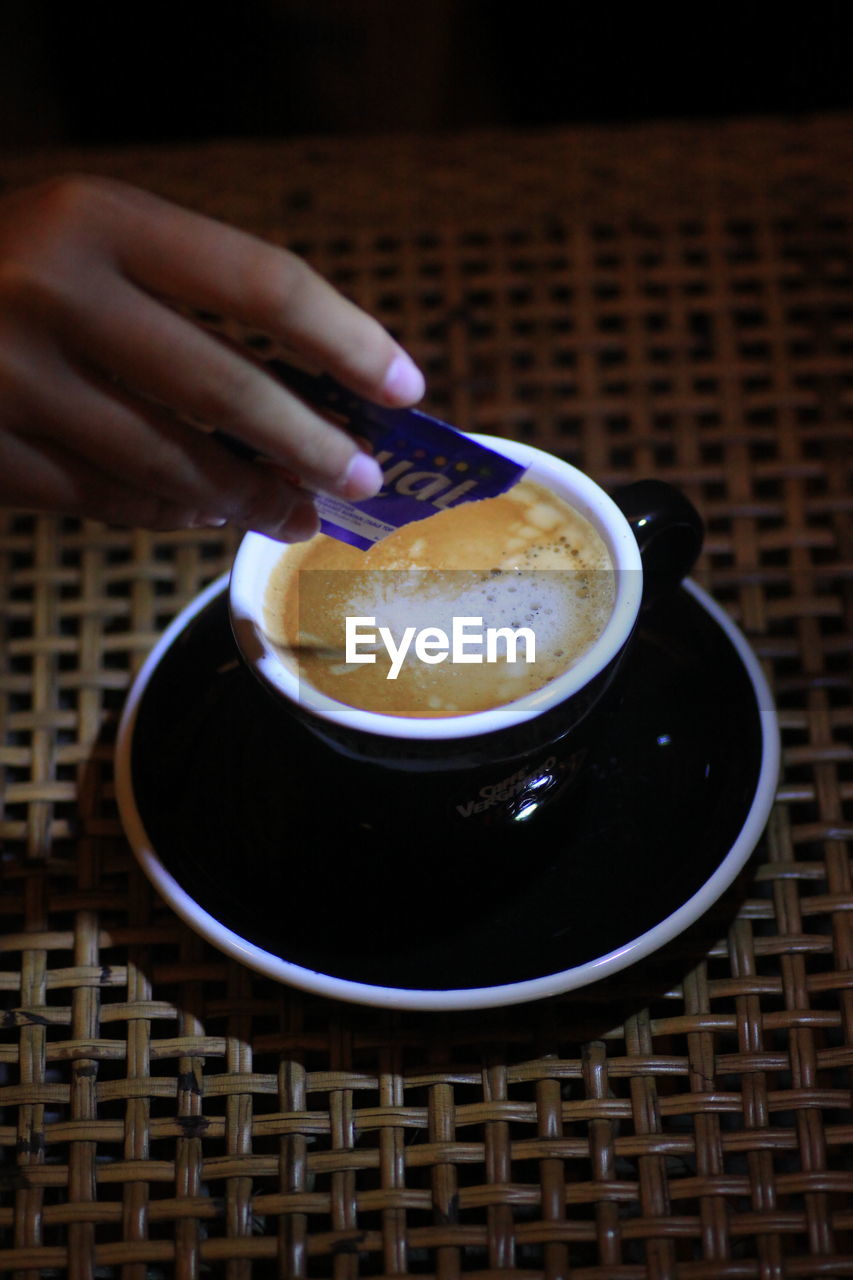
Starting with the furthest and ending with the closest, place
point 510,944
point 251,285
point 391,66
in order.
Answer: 1. point 391,66
2. point 510,944
3. point 251,285

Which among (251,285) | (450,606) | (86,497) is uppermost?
(251,285)

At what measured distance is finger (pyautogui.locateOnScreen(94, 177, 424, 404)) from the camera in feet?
1.46

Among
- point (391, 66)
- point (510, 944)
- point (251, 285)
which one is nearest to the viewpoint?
point (251, 285)

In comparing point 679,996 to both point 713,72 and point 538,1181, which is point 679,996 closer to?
point 538,1181

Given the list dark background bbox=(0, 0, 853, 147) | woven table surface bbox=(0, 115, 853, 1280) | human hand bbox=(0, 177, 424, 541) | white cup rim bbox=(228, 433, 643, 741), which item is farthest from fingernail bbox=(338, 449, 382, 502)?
dark background bbox=(0, 0, 853, 147)

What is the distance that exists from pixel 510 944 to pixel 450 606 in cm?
20

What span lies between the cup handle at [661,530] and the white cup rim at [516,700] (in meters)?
0.01

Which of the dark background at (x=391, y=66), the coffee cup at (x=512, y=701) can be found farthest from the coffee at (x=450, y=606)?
the dark background at (x=391, y=66)

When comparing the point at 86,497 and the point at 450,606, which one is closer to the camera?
the point at 86,497

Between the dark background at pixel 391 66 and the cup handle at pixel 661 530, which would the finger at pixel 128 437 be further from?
the dark background at pixel 391 66

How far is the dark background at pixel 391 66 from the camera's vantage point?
158 cm

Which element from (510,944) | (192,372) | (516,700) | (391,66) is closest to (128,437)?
(192,372)

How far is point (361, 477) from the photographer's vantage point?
0.49 metres

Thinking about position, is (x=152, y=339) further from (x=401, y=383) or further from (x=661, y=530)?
(x=661, y=530)
